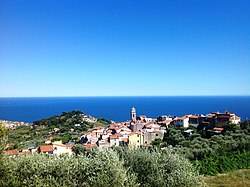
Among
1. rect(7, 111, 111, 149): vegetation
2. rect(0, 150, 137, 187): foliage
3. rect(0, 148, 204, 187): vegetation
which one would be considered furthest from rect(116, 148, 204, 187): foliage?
rect(7, 111, 111, 149): vegetation

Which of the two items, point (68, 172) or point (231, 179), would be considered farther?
point (231, 179)

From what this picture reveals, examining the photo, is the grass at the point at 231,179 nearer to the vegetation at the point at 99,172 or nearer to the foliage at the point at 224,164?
the foliage at the point at 224,164

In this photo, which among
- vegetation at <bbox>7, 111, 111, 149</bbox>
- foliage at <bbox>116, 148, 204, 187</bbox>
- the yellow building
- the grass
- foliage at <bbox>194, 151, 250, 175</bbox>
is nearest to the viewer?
foliage at <bbox>116, 148, 204, 187</bbox>

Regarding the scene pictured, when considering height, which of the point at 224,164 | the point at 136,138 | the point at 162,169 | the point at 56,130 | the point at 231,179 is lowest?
the point at 56,130

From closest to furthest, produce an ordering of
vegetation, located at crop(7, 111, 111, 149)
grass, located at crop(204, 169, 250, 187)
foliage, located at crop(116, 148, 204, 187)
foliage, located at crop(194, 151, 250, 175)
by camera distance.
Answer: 1. foliage, located at crop(116, 148, 204, 187)
2. grass, located at crop(204, 169, 250, 187)
3. foliage, located at crop(194, 151, 250, 175)
4. vegetation, located at crop(7, 111, 111, 149)

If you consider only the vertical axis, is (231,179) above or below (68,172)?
below

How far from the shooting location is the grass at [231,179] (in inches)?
500

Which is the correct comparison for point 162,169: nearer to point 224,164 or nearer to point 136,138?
point 224,164

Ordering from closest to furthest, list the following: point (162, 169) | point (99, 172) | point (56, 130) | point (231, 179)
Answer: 1. point (99, 172)
2. point (162, 169)
3. point (231, 179)
4. point (56, 130)

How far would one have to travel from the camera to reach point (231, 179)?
44.8 feet

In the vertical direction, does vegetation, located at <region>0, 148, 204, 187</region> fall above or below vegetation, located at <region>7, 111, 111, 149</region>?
above

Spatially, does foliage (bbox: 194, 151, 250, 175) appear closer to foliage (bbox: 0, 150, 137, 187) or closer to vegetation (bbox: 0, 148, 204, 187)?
vegetation (bbox: 0, 148, 204, 187)

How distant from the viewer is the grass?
12708 millimetres

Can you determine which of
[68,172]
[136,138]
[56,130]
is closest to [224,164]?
[68,172]
